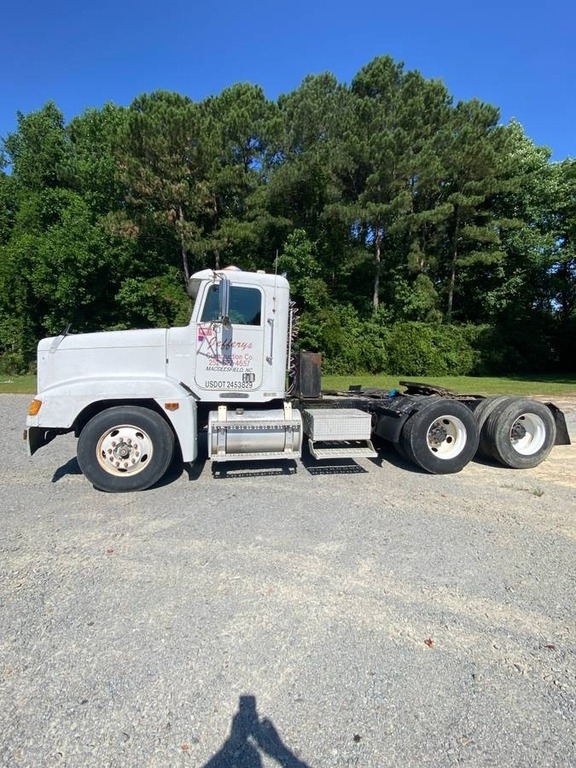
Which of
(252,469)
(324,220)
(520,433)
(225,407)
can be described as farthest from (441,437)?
(324,220)

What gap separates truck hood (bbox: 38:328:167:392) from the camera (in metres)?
5.63

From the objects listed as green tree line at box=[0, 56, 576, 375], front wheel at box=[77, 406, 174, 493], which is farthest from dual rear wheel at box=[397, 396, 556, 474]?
green tree line at box=[0, 56, 576, 375]

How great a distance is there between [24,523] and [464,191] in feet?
98.8

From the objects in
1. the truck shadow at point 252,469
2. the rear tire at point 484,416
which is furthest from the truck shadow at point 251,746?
the rear tire at point 484,416

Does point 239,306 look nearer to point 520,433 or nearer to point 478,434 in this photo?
point 478,434

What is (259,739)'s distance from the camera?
6.82 feet

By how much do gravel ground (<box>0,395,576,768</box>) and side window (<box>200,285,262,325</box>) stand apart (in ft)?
7.73

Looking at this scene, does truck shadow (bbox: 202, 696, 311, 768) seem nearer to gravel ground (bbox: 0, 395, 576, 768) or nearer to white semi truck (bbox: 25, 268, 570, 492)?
gravel ground (bbox: 0, 395, 576, 768)

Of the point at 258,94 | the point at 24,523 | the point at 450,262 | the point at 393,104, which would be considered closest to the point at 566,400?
the point at 24,523

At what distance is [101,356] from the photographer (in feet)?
18.6

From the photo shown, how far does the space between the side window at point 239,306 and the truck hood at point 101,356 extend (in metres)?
0.67

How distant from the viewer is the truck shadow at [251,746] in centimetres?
196

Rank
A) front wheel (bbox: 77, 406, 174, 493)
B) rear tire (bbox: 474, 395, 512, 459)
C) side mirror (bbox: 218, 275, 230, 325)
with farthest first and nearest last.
A: rear tire (bbox: 474, 395, 512, 459) → side mirror (bbox: 218, 275, 230, 325) → front wheel (bbox: 77, 406, 174, 493)

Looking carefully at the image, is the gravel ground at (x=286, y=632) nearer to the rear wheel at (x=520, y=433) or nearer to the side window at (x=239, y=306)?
the rear wheel at (x=520, y=433)
